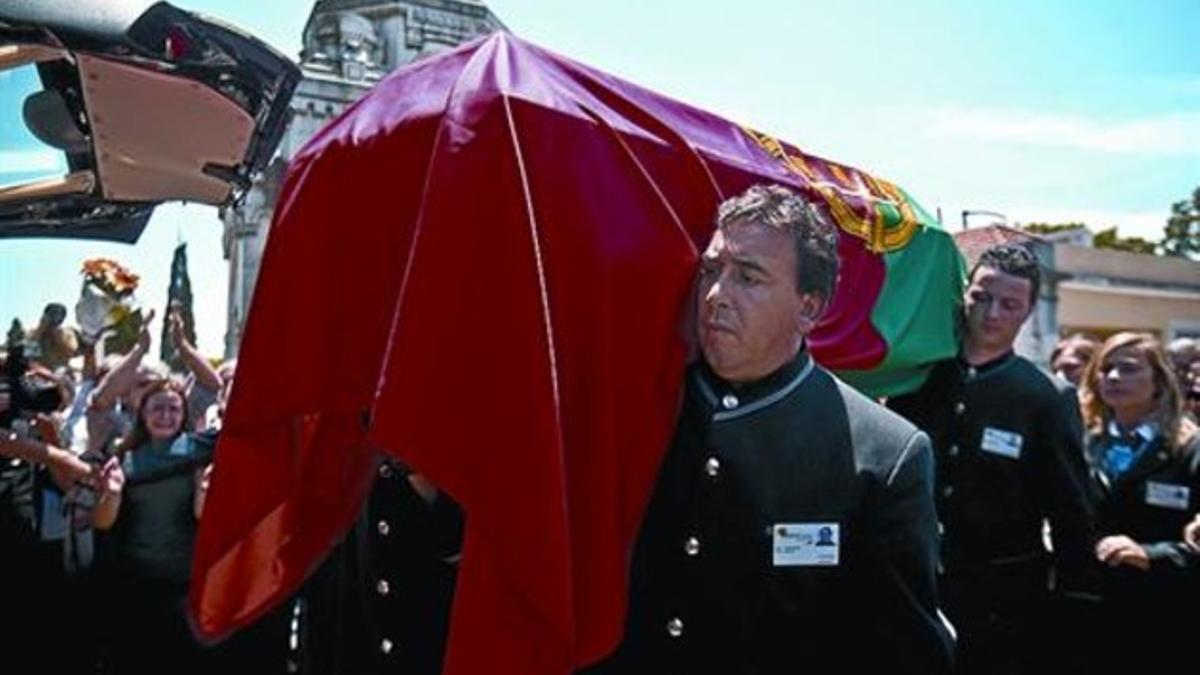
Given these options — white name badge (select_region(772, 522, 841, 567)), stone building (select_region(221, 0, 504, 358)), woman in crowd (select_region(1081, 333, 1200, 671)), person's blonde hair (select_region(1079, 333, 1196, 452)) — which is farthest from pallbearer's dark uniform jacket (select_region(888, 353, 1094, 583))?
stone building (select_region(221, 0, 504, 358))

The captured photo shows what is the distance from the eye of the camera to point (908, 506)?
1881 millimetres

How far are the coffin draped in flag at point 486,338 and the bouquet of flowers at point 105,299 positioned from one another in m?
2.60

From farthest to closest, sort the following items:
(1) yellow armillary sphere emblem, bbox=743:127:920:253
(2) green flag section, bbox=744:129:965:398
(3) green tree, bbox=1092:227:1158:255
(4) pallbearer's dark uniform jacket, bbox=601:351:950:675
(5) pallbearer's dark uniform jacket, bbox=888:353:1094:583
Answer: (3) green tree, bbox=1092:227:1158:255, (5) pallbearer's dark uniform jacket, bbox=888:353:1094:583, (2) green flag section, bbox=744:129:965:398, (1) yellow armillary sphere emblem, bbox=743:127:920:253, (4) pallbearer's dark uniform jacket, bbox=601:351:950:675

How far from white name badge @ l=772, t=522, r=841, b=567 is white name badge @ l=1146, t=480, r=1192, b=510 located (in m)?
2.76

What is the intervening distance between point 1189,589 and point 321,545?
3.35 metres

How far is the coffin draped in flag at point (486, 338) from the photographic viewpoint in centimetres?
170

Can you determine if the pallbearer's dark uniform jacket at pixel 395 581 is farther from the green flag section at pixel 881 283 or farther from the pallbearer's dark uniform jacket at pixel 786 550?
the green flag section at pixel 881 283

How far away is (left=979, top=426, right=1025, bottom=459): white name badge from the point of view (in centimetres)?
356

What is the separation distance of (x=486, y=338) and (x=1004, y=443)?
2.43m

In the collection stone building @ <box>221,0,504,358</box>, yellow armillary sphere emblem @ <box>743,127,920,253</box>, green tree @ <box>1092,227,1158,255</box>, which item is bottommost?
green tree @ <box>1092,227,1158,255</box>

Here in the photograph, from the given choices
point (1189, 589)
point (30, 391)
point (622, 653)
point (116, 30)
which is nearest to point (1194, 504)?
point (1189, 589)

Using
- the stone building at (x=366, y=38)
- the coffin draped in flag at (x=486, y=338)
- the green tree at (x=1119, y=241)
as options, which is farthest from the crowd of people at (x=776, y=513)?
the green tree at (x=1119, y=241)

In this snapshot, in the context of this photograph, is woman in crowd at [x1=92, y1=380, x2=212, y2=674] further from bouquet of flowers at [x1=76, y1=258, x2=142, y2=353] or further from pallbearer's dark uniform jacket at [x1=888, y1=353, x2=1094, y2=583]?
pallbearer's dark uniform jacket at [x1=888, y1=353, x2=1094, y2=583]

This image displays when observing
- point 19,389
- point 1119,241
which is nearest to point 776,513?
point 19,389
